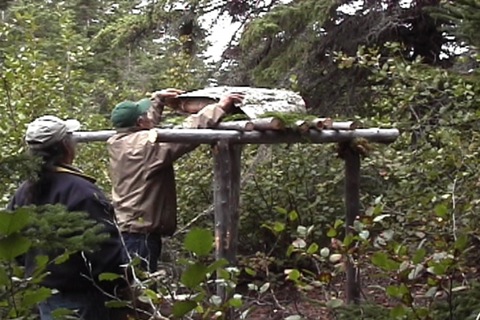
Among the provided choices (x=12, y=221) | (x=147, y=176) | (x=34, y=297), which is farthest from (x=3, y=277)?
(x=147, y=176)

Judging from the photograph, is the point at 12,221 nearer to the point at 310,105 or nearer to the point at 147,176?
the point at 147,176

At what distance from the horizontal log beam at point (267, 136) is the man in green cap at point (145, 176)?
0.08 metres

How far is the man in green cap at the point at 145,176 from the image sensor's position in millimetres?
5273

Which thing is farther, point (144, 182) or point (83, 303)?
point (144, 182)

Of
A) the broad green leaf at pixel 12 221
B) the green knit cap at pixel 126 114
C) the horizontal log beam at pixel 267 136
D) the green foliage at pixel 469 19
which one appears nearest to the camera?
the broad green leaf at pixel 12 221

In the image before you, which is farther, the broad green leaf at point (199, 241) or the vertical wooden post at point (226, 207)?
the vertical wooden post at point (226, 207)

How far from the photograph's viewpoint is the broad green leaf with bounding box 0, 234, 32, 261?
76.6 inches

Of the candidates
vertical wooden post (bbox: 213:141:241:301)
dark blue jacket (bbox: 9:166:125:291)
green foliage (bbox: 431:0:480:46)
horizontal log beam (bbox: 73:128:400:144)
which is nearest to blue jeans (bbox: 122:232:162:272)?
vertical wooden post (bbox: 213:141:241:301)

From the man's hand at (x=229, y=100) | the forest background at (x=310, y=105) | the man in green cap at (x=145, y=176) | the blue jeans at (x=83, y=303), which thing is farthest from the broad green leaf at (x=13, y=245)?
the man's hand at (x=229, y=100)

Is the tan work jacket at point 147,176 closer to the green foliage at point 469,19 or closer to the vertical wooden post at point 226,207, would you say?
the vertical wooden post at point 226,207

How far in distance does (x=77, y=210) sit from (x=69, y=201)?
58 millimetres

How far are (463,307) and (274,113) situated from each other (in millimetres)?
2541

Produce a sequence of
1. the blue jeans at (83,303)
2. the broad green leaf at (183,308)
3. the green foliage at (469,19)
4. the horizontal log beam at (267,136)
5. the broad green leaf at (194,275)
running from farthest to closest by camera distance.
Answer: the horizontal log beam at (267,136)
the blue jeans at (83,303)
the green foliage at (469,19)
the broad green leaf at (183,308)
the broad green leaf at (194,275)

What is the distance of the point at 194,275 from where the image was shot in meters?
2.01
